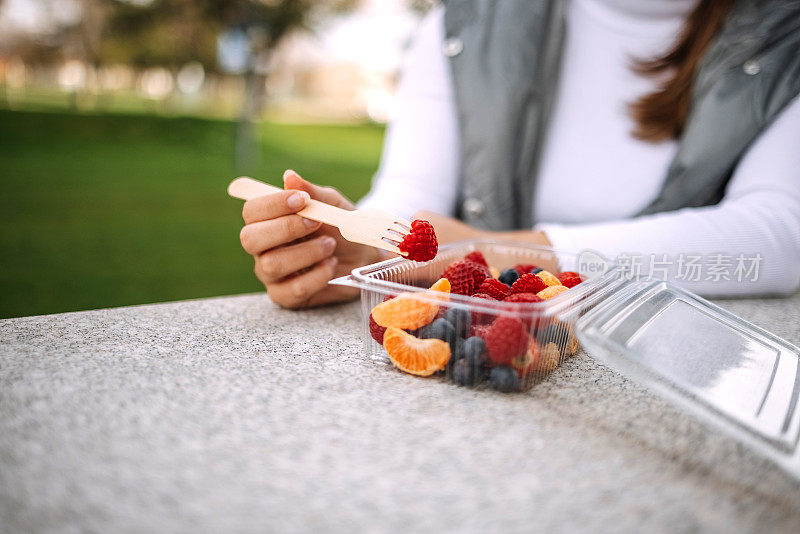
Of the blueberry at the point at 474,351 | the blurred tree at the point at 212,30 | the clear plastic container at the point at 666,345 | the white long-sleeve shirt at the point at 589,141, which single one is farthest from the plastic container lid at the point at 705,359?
the blurred tree at the point at 212,30

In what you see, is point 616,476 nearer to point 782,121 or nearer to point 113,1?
point 782,121

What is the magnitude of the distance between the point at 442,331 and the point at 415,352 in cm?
5

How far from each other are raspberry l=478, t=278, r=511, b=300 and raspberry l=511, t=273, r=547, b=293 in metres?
0.01

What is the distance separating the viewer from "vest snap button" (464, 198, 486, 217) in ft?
4.13

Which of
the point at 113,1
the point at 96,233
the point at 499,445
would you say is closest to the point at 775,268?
the point at 499,445

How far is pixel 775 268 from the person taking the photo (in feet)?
3.27

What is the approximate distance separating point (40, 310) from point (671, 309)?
2880 millimetres

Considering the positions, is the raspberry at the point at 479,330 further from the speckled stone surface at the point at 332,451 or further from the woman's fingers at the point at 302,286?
the woman's fingers at the point at 302,286

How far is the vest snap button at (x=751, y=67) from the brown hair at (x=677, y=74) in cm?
9

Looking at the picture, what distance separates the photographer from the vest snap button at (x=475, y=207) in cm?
126

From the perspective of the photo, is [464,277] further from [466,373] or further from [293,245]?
[293,245]

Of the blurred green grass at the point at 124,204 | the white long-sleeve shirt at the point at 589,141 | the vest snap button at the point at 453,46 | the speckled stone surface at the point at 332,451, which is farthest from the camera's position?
the blurred green grass at the point at 124,204

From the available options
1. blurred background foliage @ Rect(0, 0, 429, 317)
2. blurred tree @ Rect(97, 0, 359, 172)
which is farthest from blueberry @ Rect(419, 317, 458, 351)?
blurred tree @ Rect(97, 0, 359, 172)

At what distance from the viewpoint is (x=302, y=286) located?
2.81ft
